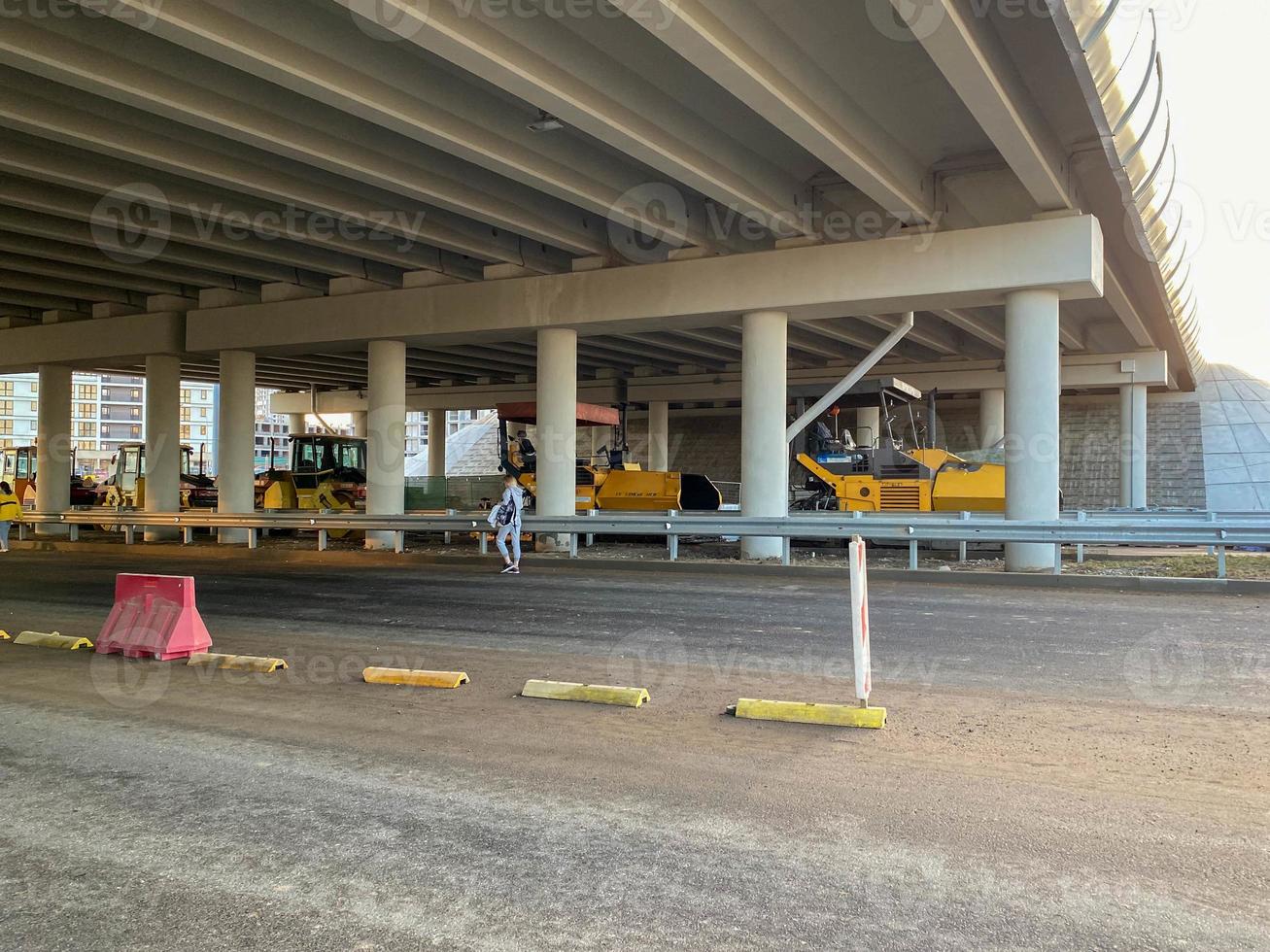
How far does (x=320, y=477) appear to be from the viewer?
1101 inches

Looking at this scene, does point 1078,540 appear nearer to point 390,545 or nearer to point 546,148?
point 546,148

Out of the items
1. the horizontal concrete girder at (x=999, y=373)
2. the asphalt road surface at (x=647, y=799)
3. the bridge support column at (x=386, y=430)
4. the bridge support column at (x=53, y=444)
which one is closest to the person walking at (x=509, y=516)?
the bridge support column at (x=386, y=430)

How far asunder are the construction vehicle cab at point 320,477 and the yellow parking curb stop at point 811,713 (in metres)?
22.9

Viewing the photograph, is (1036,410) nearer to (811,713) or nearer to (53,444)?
(811,713)

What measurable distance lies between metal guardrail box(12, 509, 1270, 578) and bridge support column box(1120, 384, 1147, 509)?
35.9ft

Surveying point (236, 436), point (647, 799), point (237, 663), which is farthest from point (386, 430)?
Result: point (647, 799)

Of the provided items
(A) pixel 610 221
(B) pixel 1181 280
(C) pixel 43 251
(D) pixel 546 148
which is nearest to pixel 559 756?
(D) pixel 546 148

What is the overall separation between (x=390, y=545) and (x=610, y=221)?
361 inches

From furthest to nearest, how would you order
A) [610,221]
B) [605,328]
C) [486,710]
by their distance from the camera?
[605,328], [610,221], [486,710]

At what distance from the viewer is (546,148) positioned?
14.4m

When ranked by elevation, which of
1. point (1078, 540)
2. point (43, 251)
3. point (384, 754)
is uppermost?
point (43, 251)

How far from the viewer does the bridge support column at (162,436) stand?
26.0 m

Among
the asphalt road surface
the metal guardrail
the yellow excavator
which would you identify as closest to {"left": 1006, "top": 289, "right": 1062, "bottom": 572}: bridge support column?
the metal guardrail

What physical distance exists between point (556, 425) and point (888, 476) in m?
7.56
